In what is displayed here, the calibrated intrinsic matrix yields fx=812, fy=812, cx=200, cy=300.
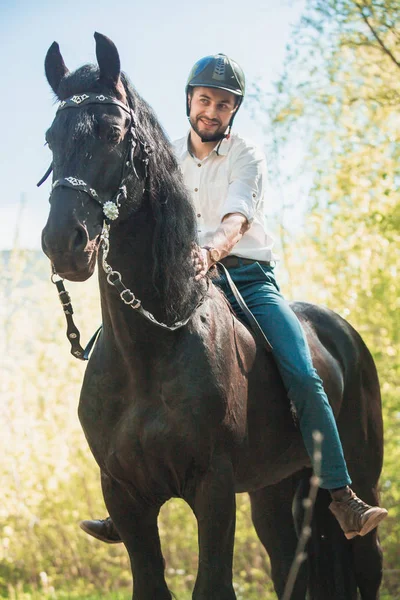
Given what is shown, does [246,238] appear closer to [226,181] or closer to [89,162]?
[226,181]

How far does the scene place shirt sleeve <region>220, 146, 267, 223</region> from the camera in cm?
421

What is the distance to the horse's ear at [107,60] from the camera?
3.53 meters

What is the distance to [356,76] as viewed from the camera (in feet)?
30.2

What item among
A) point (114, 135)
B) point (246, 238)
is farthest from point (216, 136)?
point (114, 135)

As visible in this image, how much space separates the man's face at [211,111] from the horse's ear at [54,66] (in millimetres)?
898

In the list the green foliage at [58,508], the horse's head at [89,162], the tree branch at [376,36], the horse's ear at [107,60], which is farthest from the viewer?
the green foliage at [58,508]

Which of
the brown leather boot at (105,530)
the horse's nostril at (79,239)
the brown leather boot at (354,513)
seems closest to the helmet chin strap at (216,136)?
the horse's nostril at (79,239)

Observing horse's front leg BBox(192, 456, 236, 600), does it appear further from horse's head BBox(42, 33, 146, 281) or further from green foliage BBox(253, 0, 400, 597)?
green foliage BBox(253, 0, 400, 597)

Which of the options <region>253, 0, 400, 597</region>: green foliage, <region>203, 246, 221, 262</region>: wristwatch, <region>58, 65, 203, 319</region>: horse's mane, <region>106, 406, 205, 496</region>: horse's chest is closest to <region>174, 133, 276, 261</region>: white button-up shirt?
<region>203, 246, 221, 262</region>: wristwatch

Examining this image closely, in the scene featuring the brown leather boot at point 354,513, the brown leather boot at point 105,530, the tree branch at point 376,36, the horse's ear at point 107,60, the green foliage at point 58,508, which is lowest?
the green foliage at point 58,508

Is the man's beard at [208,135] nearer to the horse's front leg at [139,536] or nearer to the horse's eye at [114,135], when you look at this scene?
the horse's eye at [114,135]

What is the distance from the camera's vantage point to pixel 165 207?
3.70 meters

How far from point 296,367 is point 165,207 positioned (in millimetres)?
1164

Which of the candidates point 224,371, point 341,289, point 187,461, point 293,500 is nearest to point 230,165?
point 224,371
